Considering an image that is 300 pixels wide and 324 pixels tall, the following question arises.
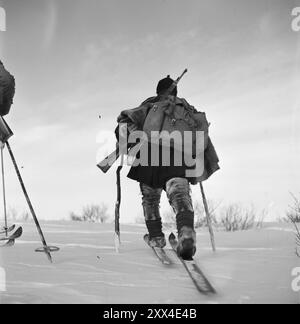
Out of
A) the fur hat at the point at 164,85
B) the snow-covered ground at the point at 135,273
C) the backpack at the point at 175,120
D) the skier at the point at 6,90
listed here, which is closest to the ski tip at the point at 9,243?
the snow-covered ground at the point at 135,273

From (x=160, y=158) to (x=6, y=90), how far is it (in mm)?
1425

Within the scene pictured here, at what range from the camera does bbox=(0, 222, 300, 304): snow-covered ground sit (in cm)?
245

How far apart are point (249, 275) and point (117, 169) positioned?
4.86 ft

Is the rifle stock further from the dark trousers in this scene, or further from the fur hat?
the fur hat

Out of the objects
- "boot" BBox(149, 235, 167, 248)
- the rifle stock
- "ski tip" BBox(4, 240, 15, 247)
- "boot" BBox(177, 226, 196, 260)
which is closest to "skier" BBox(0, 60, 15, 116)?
the rifle stock

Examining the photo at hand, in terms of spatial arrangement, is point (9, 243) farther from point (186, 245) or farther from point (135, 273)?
point (186, 245)

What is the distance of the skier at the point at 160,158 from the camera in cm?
347

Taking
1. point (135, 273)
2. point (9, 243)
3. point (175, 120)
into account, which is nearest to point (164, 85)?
point (175, 120)

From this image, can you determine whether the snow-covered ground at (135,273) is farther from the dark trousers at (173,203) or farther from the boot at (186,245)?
the dark trousers at (173,203)

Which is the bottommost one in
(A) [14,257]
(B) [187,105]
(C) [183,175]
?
(A) [14,257]
